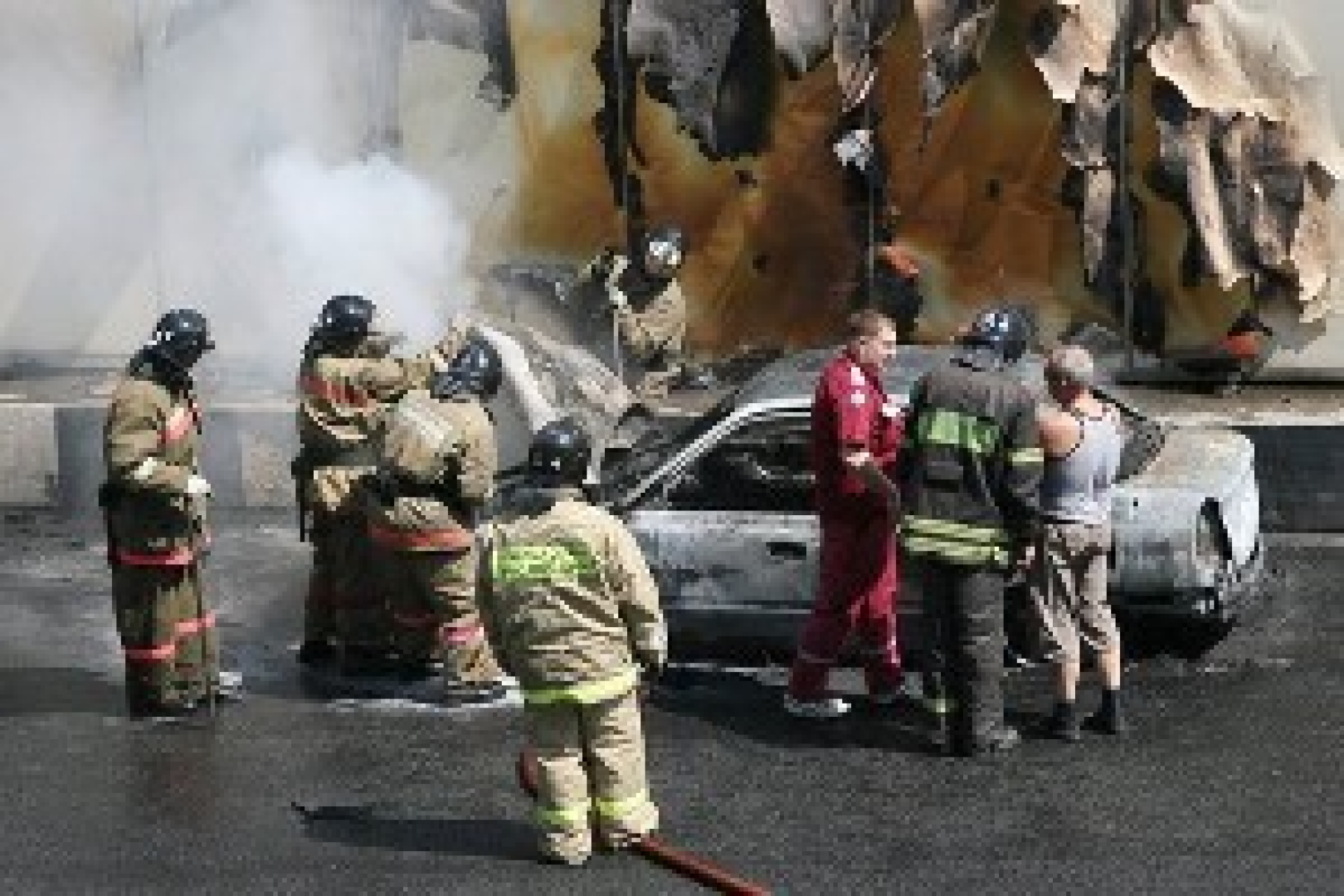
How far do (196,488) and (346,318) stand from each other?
3.36ft

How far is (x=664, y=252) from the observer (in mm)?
14070

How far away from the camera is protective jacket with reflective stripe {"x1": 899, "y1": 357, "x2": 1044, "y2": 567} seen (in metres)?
9.14

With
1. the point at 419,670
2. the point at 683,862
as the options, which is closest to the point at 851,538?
the point at 683,862

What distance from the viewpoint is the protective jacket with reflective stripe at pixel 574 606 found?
8.24 m

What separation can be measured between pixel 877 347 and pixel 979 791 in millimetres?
1715

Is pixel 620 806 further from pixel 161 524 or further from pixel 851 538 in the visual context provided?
pixel 161 524

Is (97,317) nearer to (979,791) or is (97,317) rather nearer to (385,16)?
(385,16)

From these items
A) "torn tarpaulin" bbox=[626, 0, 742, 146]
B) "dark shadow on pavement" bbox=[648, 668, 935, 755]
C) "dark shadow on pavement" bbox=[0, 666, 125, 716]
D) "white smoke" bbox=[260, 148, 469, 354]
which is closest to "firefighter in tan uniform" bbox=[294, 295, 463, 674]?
"dark shadow on pavement" bbox=[0, 666, 125, 716]

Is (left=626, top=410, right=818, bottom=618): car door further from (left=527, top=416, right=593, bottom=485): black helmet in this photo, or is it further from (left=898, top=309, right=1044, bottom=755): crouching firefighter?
(left=527, top=416, right=593, bottom=485): black helmet

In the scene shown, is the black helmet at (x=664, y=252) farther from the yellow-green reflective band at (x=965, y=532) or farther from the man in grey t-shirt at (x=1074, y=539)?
the yellow-green reflective band at (x=965, y=532)

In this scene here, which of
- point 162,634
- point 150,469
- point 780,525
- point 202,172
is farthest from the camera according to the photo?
point 202,172

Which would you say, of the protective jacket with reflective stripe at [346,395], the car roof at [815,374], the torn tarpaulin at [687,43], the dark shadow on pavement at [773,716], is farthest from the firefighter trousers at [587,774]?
the torn tarpaulin at [687,43]

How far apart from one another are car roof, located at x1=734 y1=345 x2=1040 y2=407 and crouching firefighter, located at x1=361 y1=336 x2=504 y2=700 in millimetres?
1146

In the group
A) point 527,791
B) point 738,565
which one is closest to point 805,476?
point 738,565
